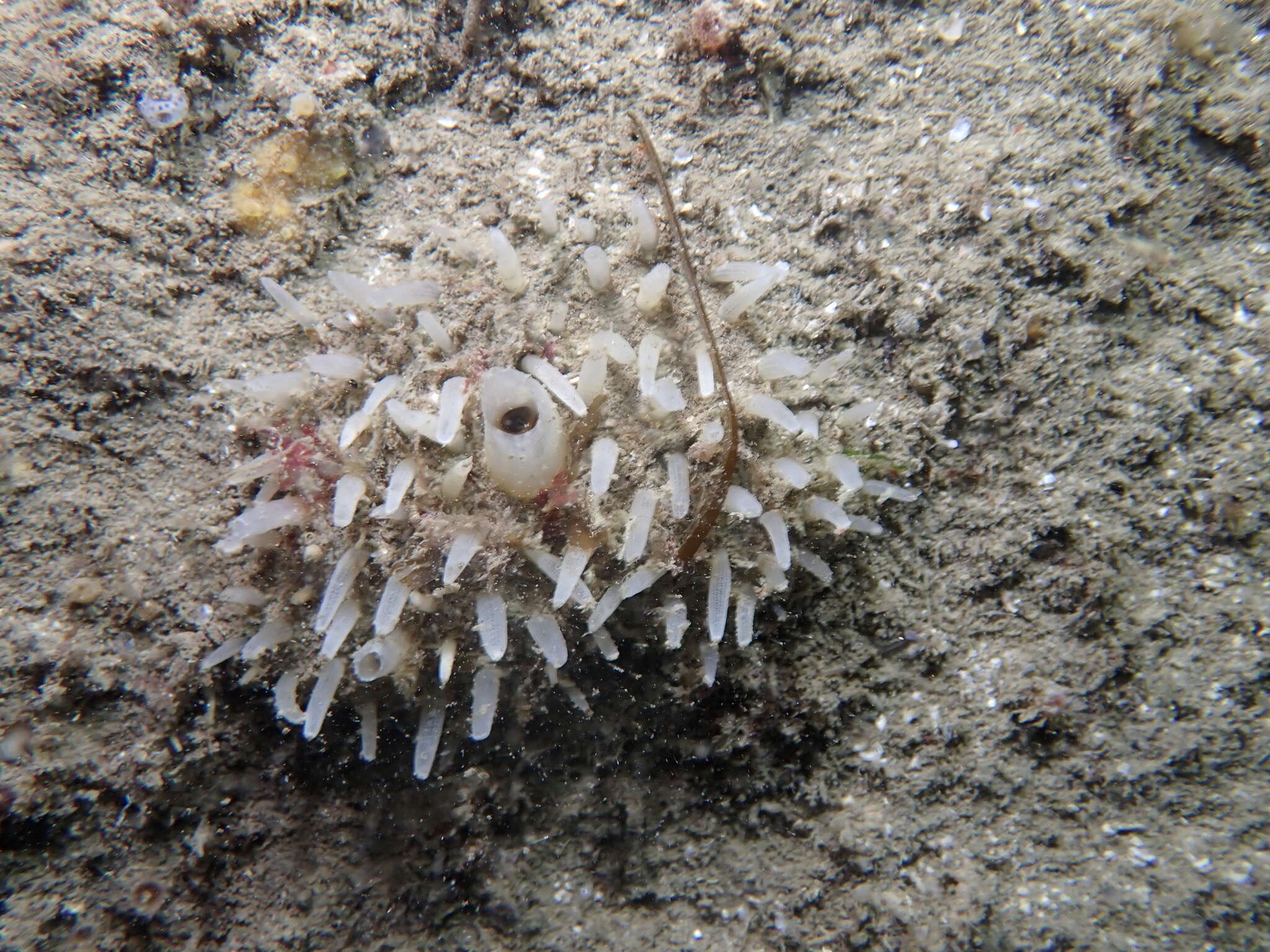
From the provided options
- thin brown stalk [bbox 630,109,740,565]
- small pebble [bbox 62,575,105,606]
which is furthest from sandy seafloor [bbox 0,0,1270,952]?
thin brown stalk [bbox 630,109,740,565]

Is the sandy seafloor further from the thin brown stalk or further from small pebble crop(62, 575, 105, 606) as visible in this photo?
the thin brown stalk

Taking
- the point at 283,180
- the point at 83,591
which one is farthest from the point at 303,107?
the point at 83,591

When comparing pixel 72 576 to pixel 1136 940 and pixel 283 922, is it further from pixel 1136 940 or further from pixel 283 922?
pixel 1136 940

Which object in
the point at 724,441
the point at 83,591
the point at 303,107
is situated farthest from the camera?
the point at 303,107

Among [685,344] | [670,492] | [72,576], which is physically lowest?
[670,492]

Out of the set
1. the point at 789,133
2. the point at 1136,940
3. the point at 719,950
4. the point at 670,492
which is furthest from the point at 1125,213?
the point at 719,950

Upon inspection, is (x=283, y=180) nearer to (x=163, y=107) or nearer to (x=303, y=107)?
(x=303, y=107)

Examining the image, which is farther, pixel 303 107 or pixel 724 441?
pixel 303 107
